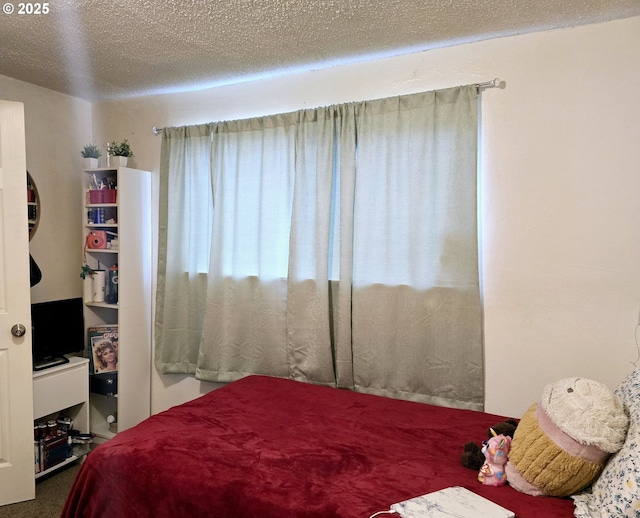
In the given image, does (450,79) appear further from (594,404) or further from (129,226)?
(129,226)

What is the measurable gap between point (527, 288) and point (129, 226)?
8.40 feet

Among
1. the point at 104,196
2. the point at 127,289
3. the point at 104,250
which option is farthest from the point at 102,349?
the point at 104,196

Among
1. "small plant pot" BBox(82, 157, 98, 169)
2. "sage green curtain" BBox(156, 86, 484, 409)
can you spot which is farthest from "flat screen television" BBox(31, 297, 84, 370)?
"small plant pot" BBox(82, 157, 98, 169)

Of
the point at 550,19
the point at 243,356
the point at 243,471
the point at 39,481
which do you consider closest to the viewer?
the point at 243,471

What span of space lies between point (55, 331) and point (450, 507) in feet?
8.80

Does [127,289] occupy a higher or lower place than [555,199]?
lower

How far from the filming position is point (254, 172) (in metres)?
2.88

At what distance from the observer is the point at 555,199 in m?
2.20

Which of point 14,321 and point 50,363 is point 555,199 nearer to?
point 14,321

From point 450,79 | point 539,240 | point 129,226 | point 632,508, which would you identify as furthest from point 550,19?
point 129,226

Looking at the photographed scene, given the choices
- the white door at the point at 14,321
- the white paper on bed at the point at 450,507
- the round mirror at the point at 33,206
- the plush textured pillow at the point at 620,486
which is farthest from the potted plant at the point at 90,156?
the plush textured pillow at the point at 620,486

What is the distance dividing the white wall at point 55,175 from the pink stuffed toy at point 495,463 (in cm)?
304

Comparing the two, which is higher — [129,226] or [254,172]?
[254,172]

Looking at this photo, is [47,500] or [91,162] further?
[91,162]
